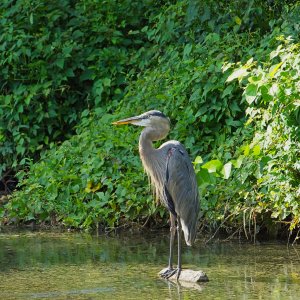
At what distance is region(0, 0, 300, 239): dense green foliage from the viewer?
7922 millimetres

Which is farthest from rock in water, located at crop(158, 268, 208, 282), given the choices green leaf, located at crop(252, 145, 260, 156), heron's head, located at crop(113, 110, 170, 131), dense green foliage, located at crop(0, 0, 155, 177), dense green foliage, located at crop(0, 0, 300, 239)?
dense green foliage, located at crop(0, 0, 155, 177)

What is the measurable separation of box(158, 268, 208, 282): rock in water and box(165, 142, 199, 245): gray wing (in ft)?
1.07

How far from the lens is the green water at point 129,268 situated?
675 centimetres

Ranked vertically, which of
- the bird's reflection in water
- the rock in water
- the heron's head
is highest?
the heron's head

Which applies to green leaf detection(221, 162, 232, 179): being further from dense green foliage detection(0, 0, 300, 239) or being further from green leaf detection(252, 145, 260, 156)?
green leaf detection(252, 145, 260, 156)

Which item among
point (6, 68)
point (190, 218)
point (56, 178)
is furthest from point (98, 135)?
point (190, 218)

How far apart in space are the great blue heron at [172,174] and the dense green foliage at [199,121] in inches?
11.1

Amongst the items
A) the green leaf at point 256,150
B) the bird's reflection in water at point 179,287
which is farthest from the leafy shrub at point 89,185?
the bird's reflection in water at point 179,287

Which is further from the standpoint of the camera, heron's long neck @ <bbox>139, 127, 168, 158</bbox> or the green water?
heron's long neck @ <bbox>139, 127, 168, 158</bbox>

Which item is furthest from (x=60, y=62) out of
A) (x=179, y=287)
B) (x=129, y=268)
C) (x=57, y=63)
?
(x=179, y=287)

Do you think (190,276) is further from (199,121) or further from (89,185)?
(199,121)

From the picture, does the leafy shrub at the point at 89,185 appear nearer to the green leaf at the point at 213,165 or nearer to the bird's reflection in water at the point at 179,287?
the green leaf at the point at 213,165

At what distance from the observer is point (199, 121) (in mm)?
9789

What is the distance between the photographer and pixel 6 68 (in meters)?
11.5
